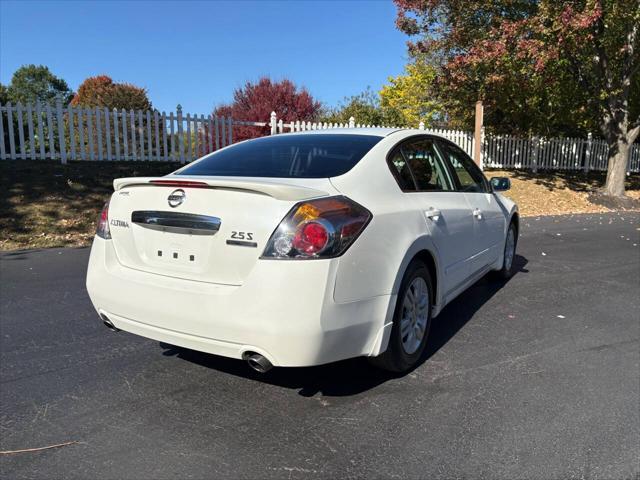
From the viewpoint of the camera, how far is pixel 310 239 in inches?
95.9

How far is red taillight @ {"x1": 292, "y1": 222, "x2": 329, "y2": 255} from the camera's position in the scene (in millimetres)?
2424

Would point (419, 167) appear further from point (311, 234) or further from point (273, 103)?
point (273, 103)

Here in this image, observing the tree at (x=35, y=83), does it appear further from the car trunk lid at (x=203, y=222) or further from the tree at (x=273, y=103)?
the car trunk lid at (x=203, y=222)

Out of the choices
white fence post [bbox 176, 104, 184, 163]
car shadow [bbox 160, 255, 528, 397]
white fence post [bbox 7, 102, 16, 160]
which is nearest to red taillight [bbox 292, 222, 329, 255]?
car shadow [bbox 160, 255, 528, 397]

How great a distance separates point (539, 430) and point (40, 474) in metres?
2.47

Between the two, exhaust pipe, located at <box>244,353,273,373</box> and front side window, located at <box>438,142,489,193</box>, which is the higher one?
front side window, located at <box>438,142,489,193</box>

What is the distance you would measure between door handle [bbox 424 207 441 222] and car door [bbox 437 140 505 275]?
834mm

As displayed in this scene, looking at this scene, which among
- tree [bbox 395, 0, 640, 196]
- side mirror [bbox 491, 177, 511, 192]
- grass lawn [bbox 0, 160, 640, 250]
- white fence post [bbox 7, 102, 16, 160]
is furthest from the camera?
tree [bbox 395, 0, 640, 196]

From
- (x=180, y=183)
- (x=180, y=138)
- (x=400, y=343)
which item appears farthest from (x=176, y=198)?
(x=180, y=138)

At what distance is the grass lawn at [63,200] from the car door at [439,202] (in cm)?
593

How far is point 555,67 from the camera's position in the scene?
46.4 ft

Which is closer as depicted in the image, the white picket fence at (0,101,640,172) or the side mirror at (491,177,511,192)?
the side mirror at (491,177,511,192)

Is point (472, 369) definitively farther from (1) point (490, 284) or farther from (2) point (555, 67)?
(2) point (555, 67)

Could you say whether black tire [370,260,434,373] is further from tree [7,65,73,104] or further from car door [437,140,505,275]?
tree [7,65,73,104]
